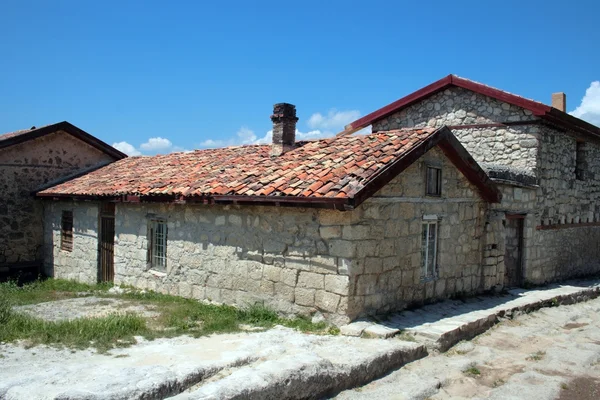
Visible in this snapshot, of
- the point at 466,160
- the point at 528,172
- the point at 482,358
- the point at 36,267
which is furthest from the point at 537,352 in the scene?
the point at 36,267

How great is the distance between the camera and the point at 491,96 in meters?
12.6

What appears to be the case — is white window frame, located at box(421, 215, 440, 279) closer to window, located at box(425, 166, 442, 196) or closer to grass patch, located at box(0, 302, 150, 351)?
window, located at box(425, 166, 442, 196)

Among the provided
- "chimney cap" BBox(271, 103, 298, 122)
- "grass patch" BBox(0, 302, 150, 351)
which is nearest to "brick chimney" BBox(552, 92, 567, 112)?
"chimney cap" BBox(271, 103, 298, 122)

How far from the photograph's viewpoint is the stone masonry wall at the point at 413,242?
25.2 feet

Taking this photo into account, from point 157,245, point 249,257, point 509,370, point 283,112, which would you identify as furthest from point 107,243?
point 509,370

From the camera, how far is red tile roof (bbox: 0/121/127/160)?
1317cm

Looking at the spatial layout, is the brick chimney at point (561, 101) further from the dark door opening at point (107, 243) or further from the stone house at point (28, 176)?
the stone house at point (28, 176)

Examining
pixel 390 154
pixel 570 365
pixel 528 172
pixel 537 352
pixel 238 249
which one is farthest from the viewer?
pixel 528 172

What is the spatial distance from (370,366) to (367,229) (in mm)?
2234

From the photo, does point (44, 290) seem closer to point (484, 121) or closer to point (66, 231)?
point (66, 231)

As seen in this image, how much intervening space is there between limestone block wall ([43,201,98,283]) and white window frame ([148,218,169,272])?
224cm

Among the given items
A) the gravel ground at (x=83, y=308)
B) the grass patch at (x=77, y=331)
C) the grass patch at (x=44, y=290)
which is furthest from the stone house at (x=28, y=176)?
the grass patch at (x=77, y=331)

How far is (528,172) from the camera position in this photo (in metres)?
12.1

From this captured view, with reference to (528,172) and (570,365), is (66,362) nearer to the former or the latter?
(570,365)
